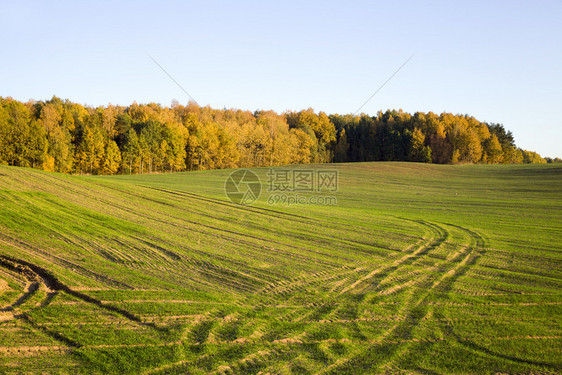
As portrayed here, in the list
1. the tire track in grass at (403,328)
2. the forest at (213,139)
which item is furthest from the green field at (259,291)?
the forest at (213,139)

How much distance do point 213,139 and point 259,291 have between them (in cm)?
6182

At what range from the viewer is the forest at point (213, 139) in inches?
2174

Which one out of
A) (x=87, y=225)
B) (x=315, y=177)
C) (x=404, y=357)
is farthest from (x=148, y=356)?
(x=315, y=177)

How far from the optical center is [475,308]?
9125 millimetres

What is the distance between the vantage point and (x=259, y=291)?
9.91 m

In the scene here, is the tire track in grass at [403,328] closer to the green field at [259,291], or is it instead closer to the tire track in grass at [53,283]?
the green field at [259,291]

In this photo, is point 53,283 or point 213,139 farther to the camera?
point 213,139

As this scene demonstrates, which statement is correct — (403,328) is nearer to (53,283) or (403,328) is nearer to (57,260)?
(53,283)

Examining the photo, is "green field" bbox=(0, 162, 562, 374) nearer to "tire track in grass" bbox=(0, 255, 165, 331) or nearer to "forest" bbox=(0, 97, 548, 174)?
"tire track in grass" bbox=(0, 255, 165, 331)

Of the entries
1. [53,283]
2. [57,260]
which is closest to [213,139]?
[57,260]

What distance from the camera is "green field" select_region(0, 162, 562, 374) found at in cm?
654

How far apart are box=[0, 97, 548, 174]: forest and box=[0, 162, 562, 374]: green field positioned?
38505 millimetres

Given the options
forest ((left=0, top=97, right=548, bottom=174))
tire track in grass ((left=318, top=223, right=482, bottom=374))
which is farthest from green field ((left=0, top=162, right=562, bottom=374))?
forest ((left=0, top=97, right=548, bottom=174))

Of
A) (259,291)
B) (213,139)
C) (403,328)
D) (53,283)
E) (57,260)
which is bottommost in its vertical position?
(403,328)
